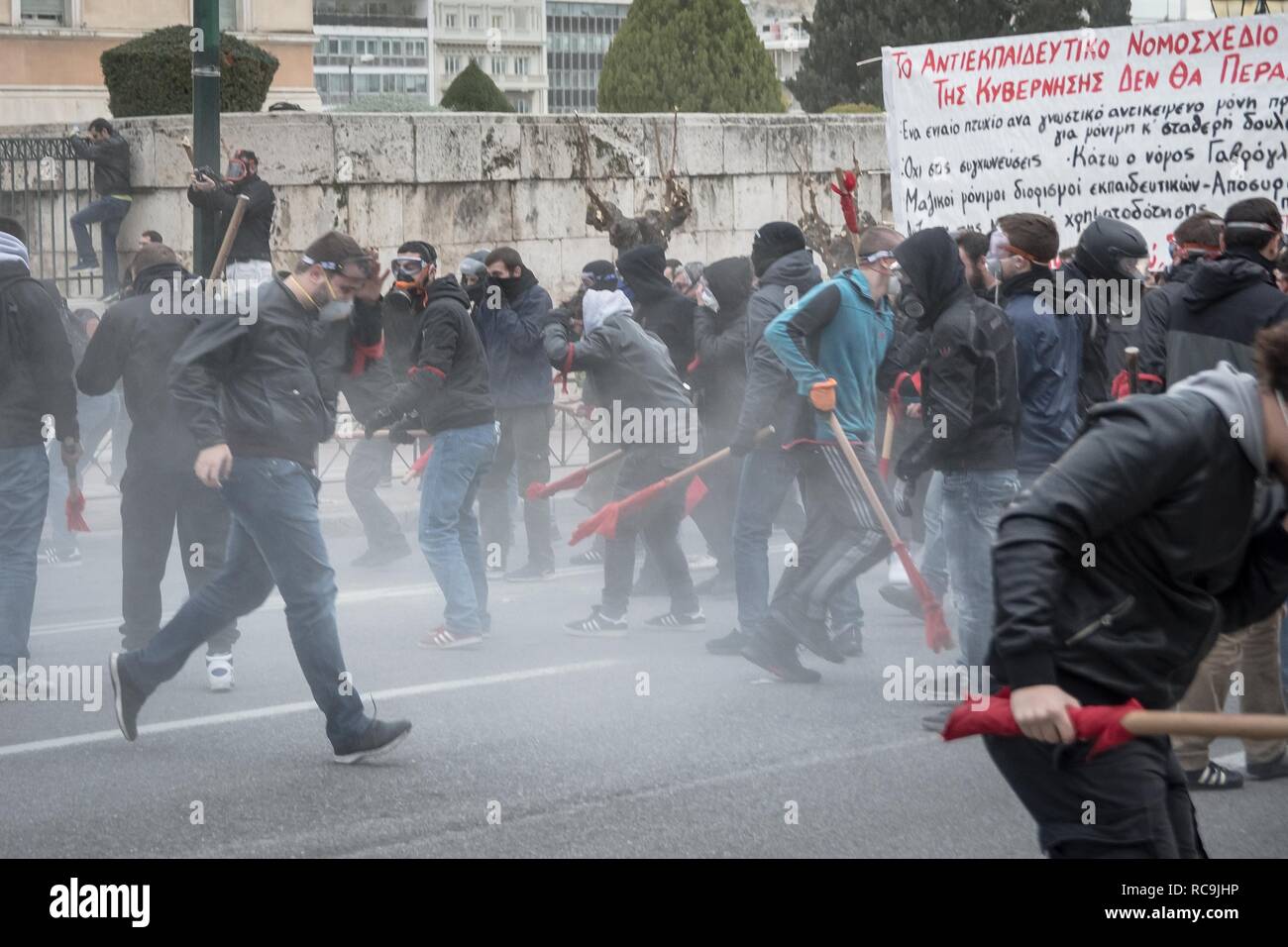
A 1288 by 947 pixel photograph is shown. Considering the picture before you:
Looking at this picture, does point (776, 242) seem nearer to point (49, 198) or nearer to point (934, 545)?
point (934, 545)

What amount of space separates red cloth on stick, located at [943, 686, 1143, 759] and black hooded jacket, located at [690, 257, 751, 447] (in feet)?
18.9

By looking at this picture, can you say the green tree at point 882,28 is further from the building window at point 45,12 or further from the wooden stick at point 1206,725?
the wooden stick at point 1206,725

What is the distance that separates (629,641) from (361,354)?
2.05 m

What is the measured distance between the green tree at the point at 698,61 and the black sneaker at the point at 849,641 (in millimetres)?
23222

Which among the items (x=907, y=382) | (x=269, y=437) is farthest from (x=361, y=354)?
(x=907, y=382)

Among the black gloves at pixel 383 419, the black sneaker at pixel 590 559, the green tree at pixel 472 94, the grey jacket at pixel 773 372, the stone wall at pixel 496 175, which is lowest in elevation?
the black sneaker at pixel 590 559

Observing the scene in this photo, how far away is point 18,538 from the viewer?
6.91m

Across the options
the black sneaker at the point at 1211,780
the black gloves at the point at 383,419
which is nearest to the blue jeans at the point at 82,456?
the black gloves at the point at 383,419

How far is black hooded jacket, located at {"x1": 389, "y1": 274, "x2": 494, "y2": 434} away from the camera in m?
7.84

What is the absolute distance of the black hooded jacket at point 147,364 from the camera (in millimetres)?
7230

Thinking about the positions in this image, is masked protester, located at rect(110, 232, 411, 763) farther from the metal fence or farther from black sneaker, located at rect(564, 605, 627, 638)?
the metal fence

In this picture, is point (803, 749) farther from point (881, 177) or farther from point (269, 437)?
point (881, 177)

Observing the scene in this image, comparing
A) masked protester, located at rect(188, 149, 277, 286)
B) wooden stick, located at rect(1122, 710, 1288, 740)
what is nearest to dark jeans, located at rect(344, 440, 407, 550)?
masked protester, located at rect(188, 149, 277, 286)

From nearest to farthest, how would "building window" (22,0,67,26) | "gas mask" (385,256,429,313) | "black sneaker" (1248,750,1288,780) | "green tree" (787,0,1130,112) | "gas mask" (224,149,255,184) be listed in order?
"black sneaker" (1248,750,1288,780) < "gas mask" (385,256,429,313) < "gas mask" (224,149,255,184) < "building window" (22,0,67,26) < "green tree" (787,0,1130,112)
